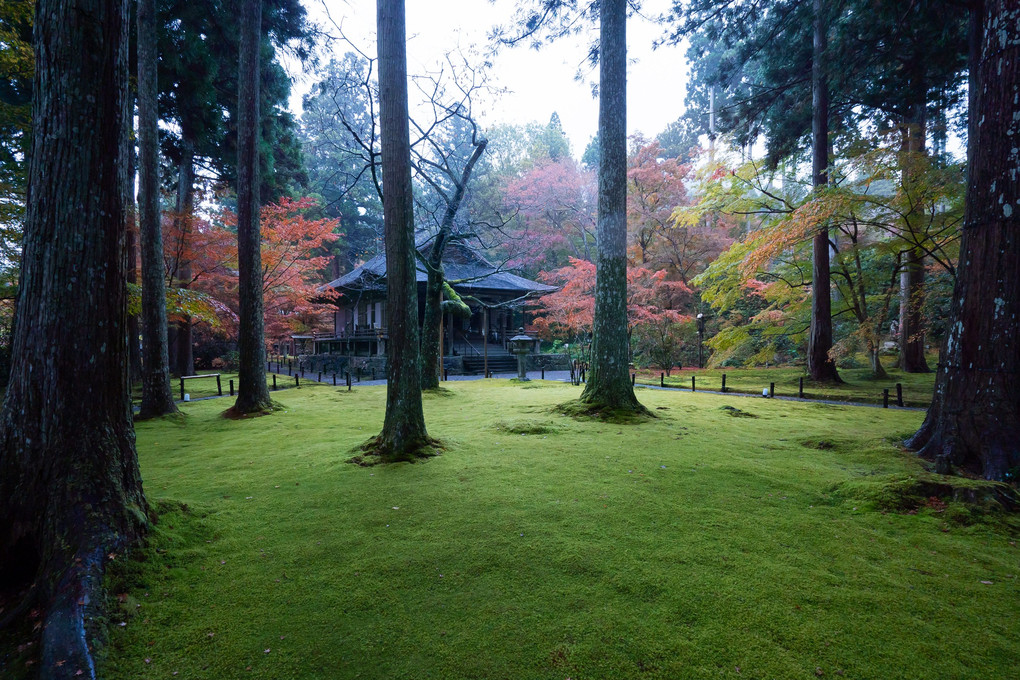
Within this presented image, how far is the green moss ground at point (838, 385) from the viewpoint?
9664mm

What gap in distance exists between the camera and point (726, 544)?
9.54 feet

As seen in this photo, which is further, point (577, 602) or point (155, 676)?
point (577, 602)

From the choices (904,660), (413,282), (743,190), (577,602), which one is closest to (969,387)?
(904,660)

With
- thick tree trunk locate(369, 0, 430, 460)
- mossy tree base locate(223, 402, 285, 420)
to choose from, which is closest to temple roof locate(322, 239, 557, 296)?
mossy tree base locate(223, 402, 285, 420)

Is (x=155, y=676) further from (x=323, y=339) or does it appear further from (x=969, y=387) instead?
(x=323, y=339)

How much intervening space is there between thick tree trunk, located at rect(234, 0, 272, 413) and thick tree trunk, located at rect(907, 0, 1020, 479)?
31.5ft

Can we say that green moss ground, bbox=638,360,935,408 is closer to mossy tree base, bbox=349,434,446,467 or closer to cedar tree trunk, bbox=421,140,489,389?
cedar tree trunk, bbox=421,140,489,389

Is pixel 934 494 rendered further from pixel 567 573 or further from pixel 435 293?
pixel 435 293

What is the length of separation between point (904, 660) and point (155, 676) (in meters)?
3.10

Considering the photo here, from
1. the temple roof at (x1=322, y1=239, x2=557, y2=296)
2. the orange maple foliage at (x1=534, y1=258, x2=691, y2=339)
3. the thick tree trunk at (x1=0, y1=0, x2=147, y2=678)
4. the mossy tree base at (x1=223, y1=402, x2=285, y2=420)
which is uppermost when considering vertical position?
the temple roof at (x1=322, y1=239, x2=557, y2=296)

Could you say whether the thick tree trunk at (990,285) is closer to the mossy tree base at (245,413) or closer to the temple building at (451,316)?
the mossy tree base at (245,413)

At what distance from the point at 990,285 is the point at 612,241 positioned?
445cm

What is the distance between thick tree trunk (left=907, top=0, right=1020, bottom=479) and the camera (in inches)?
158

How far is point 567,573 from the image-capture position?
2.58 m
